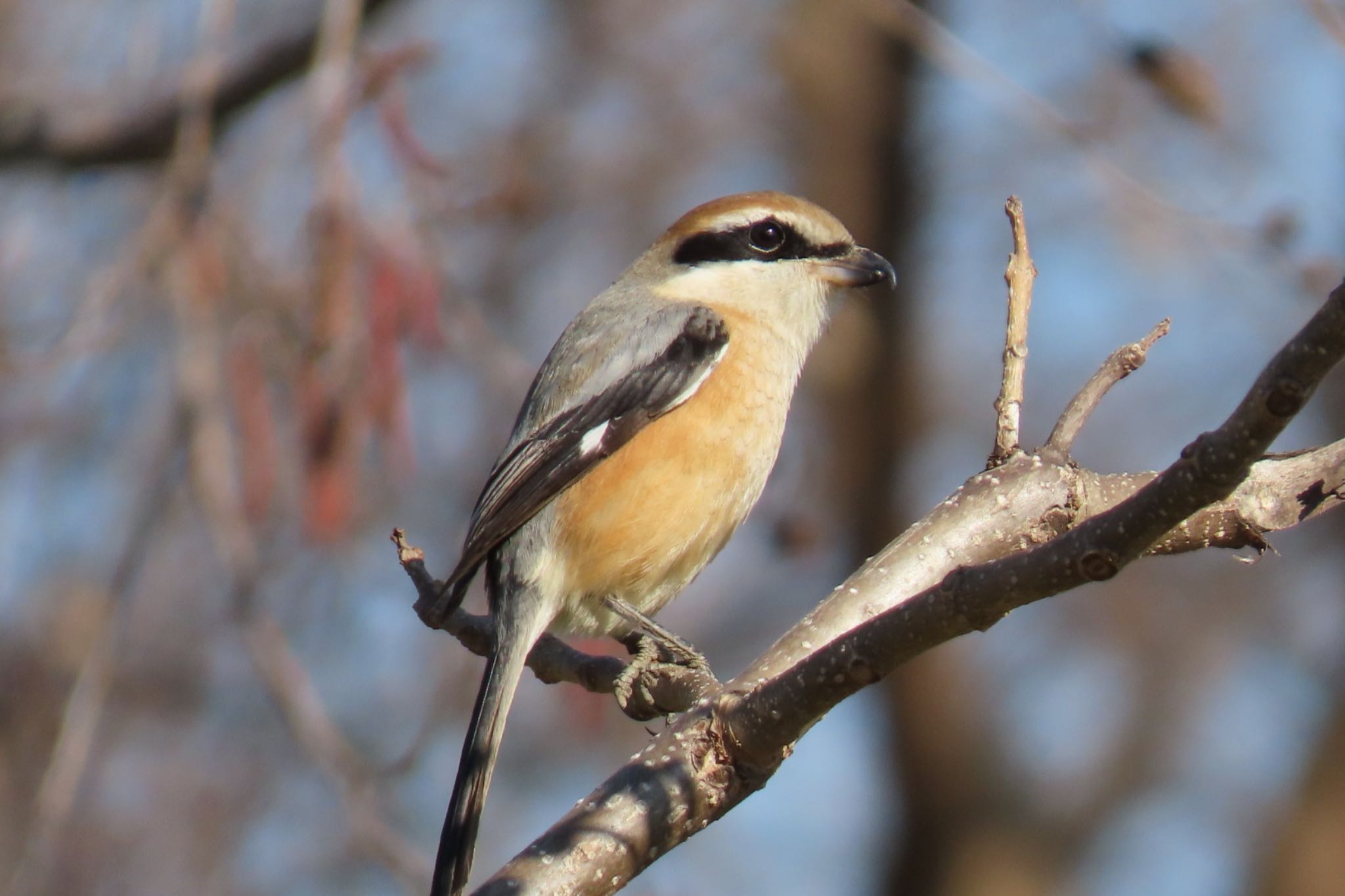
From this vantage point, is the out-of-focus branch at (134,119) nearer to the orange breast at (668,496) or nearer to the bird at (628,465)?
the bird at (628,465)

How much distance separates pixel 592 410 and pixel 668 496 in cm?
32

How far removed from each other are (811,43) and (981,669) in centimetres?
358

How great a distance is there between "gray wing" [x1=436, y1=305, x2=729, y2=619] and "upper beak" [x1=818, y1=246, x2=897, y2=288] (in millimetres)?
394

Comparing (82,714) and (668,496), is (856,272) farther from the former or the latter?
(82,714)

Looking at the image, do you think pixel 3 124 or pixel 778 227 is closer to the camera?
pixel 778 227

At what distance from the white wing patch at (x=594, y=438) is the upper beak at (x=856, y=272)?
0.80 meters

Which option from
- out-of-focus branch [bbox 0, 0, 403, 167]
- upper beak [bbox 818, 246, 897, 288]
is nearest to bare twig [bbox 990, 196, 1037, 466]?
upper beak [bbox 818, 246, 897, 288]

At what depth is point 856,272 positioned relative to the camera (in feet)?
12.7

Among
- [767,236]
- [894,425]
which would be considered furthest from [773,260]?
[894,425]

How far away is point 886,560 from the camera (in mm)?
2674

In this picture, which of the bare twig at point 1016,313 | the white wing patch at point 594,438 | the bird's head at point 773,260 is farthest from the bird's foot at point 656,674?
the bird's head at point 773,260

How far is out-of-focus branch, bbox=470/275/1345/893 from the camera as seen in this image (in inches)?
64.4

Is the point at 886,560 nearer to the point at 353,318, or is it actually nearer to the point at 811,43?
the point at 353,318

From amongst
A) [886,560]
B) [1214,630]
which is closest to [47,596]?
[886,560]
